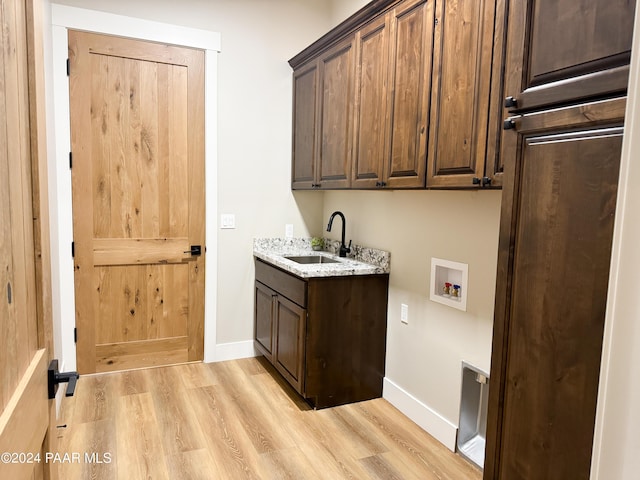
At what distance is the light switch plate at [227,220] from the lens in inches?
138

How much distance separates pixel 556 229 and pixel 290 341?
2200 mm

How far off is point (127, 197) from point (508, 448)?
2932mm

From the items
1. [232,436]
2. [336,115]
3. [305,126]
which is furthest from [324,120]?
[232,436]

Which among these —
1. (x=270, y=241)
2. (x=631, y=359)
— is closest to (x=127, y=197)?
(x=270, y=241)

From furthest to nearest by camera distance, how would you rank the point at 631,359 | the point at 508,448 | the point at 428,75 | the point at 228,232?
the point at 228,232 < the point at 428,75 < the point at 508,448 < the point at 631,359

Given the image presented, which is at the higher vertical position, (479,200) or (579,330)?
(479,200)

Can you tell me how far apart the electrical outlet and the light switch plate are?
1511 millimetres

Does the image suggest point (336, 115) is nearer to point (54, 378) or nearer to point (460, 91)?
point (460, 91)

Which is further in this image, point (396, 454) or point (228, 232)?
point (228, 232)

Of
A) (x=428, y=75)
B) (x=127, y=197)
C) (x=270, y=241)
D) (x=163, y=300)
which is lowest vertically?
(x=163, y=300)

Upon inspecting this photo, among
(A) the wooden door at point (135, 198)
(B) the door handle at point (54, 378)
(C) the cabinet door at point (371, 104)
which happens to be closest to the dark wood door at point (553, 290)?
(B) the door handle at point (54, 378)

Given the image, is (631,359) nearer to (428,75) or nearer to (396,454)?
(428,75)

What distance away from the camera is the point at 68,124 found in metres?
3.01

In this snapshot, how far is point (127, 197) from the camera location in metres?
3.22
